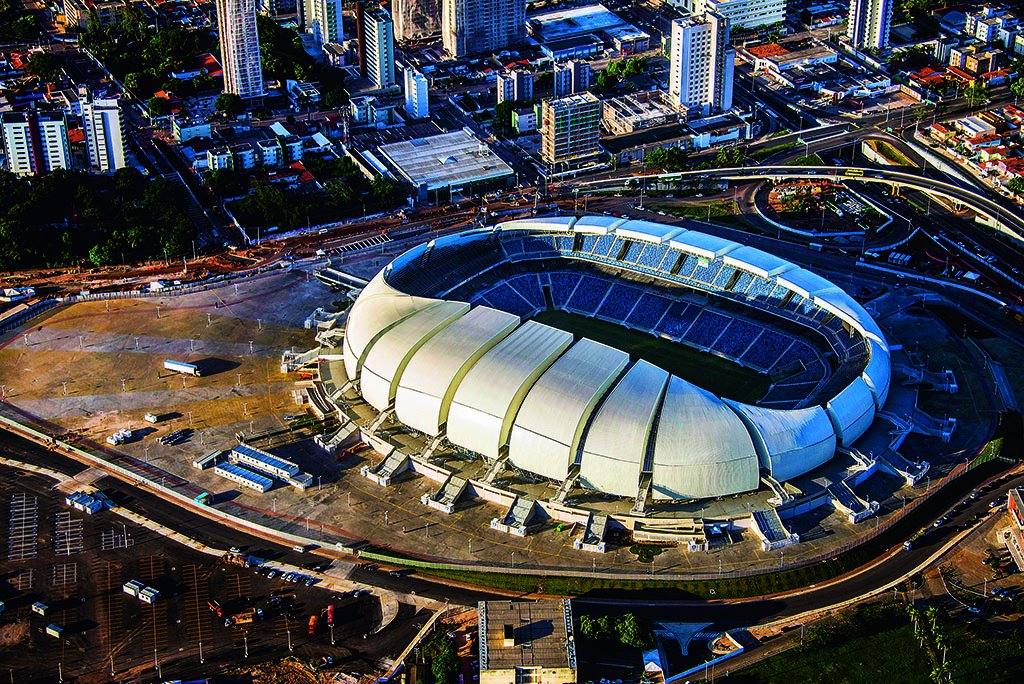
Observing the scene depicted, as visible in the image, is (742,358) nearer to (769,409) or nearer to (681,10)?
(769,409)

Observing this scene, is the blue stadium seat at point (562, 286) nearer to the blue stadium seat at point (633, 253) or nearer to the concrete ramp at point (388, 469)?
the blue stadium seat at point (633, 253)

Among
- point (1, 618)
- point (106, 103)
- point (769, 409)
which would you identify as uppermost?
point (106, 103)

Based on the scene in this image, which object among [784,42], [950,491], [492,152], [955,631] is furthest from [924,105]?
[955,631]

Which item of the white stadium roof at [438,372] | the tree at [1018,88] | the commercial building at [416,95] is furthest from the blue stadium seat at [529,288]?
the tree at [1018,88]

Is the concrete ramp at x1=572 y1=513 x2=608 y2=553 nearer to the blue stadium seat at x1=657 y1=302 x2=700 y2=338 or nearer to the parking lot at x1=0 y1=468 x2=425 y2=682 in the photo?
the parking lot at x1=0 y1=468 x2=425 y2=682

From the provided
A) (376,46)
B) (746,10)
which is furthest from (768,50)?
(376,46)
